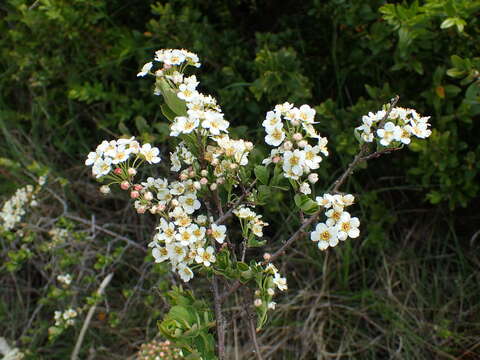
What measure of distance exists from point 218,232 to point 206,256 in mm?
61

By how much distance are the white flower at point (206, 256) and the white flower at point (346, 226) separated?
0.27 meters

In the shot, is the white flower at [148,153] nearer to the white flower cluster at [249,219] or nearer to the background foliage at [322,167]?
the white flower cluster at [249,219]

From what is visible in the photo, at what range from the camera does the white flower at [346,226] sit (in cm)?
105

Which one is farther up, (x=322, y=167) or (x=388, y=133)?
(x=388, y=133)

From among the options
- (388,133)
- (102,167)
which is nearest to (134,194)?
(102,167)

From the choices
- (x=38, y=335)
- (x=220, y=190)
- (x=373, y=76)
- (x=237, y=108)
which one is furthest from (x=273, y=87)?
(x=38, y=335)

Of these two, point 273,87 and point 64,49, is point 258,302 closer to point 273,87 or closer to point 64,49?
point 273,87

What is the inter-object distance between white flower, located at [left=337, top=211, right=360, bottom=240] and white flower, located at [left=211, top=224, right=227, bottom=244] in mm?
241

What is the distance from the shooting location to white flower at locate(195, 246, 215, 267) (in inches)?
41.8

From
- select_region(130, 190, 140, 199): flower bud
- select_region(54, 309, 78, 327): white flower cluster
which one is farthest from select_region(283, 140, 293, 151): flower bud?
select_region(54, 309, 78, 327): white flower cluster

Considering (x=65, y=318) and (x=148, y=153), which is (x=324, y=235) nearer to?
(x=148, y=153)

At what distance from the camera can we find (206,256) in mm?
1082

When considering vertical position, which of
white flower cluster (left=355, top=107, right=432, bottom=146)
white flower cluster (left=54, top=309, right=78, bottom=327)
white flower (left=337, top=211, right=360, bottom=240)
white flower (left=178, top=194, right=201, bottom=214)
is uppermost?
white flower (left=178, top=194, right=201, bottom=214)

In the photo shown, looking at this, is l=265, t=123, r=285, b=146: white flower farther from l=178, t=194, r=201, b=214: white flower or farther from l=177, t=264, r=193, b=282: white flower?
l=177, t=264, r=193, b=282: white flower
